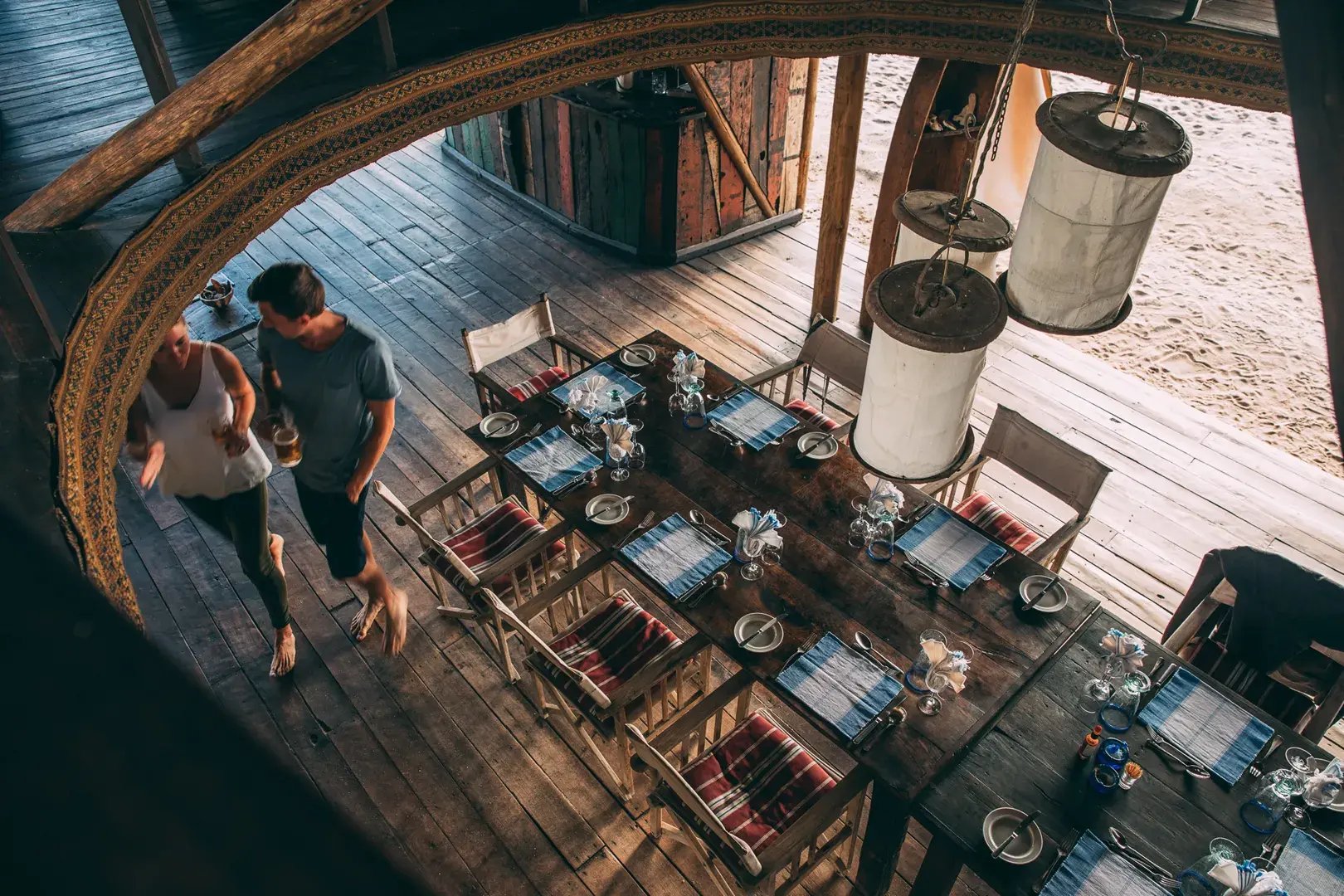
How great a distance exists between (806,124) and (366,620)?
19.7 feet

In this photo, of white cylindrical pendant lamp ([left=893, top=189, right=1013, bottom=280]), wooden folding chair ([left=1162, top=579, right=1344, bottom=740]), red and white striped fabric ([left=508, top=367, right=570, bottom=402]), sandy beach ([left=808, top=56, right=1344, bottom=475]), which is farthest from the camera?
sandy beach ([left=808, top=56, right=1344, bottom=475])

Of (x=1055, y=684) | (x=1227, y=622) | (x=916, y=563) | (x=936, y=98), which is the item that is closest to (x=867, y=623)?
(x=916, y=563)

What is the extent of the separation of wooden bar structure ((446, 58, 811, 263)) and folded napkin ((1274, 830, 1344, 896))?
6.39 m

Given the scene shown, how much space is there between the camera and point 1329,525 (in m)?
5.80

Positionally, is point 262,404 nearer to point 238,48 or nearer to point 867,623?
point 238,48

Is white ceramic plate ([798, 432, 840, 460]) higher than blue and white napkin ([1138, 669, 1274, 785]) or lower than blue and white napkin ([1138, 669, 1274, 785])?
higher

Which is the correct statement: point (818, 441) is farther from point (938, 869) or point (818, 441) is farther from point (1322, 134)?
point (1322, 134)

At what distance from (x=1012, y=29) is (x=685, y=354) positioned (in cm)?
268

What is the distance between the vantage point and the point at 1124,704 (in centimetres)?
372

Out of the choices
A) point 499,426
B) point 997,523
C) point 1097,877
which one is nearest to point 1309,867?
point 1097,877

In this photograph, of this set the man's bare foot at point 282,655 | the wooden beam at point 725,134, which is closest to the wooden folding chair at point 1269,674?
the man's bare foot at point 282,655

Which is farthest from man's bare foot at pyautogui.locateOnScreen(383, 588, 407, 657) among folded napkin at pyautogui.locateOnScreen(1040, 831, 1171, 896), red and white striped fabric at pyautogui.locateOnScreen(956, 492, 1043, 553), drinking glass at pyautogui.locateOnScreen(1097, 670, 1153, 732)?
drinking glass at pyautogui.locateOnScreen(1097, 670, 1153, 732)

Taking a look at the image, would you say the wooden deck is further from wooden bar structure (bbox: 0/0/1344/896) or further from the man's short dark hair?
A: the man's short dark hair

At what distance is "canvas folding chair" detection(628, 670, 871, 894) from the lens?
358 cm
